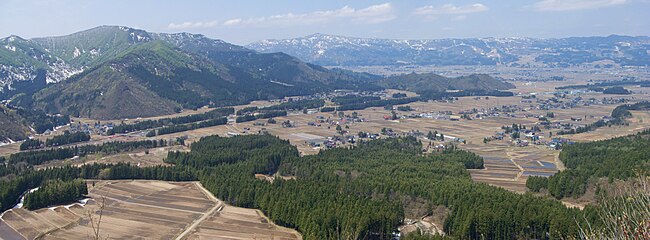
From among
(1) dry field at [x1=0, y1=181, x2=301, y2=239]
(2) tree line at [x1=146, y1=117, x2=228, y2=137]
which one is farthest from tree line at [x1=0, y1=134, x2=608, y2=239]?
(2) tree line at [x1=146, y1=117, x2=228, y2=137]

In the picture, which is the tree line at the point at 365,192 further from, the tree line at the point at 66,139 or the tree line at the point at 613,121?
the tree line at the point at 613,121

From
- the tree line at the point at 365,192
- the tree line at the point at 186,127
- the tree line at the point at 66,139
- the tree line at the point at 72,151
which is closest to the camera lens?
the tree line at the point at 365,192

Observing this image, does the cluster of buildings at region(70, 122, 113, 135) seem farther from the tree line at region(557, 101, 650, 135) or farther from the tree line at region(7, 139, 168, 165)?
the tree line at region(557, 101, 650, 135)

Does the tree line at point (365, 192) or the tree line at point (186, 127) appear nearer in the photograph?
the tree line at point (365, 192)

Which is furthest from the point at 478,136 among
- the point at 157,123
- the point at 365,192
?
the point at 157,123

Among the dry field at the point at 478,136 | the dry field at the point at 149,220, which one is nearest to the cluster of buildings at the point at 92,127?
the dry field at the point at 478,136

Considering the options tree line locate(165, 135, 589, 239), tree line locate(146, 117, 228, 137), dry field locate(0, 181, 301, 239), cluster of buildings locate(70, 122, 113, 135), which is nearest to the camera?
tree line locate(165, 135, 589, 239)

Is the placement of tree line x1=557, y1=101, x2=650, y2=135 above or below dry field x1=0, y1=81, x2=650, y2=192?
above

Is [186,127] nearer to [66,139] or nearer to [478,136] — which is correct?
[66,139]
